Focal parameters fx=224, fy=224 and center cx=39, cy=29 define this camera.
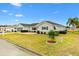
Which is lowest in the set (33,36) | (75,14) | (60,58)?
(60,58)

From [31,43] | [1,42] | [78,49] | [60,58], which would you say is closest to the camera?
[60,58]

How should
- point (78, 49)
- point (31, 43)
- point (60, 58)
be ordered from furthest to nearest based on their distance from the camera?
point (31, 43)
point (78, 49)
point (60, 58)

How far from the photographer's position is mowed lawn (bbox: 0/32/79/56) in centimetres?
451

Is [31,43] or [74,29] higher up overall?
[74,29]

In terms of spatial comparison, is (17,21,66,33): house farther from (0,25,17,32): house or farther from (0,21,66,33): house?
(0,25,17,32): house

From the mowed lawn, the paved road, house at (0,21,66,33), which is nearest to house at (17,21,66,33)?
house at (0,21,66,33)

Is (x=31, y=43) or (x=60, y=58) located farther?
(x=31, y=43)

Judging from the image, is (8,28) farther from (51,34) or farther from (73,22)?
(73,22)

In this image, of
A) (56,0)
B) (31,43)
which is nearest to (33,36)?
(31,43)

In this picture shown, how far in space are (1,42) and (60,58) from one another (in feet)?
5.68

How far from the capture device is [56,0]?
4418 mm

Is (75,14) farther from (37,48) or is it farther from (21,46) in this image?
(21,46)

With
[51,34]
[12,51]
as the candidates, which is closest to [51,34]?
[51,34]

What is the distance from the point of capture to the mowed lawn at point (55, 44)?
178 inches
